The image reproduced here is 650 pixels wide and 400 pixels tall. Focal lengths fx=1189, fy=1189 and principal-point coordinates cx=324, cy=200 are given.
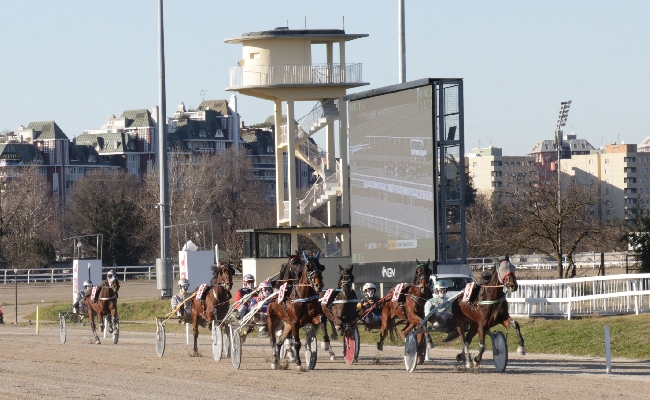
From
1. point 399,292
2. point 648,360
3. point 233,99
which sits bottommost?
point 648,360

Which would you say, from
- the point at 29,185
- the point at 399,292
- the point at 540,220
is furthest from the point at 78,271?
the point at 29,185

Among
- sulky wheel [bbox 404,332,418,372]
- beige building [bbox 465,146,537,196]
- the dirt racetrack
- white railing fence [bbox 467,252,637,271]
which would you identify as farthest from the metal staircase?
beige building [bbox 465,146,537,196]

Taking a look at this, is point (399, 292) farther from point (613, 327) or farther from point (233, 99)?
point (233, 99)

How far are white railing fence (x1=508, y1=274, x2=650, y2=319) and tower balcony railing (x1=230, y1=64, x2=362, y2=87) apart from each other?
1646cm

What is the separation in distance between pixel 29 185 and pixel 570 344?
8876cm

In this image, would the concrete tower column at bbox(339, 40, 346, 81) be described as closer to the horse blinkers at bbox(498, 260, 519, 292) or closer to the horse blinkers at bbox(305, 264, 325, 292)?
the horse blinkers at bbox(305, 264, 325, 292)

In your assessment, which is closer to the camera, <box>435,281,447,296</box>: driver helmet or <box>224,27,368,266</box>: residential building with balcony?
<box>435,281,447,296</box>: driver helmet

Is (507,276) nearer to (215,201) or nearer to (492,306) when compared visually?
(492,306)

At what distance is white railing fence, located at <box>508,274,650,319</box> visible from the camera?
1042 inches

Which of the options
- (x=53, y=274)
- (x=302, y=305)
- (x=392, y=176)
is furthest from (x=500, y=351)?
(x=53, y=274)

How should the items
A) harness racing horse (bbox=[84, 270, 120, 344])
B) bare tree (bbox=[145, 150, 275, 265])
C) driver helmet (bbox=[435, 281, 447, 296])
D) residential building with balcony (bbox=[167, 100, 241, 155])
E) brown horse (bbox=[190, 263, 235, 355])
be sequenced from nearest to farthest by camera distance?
driver helmet (bbox=[435, 281, 447, 296]), brown horse (bbox=[190, 263, 235, 355]), harness racing horse (bbox=[84, 270, 120, 344]), bare tree (bbox=[145, 150, 275, 265]), residential building with balcony (bbox=[167, 100, 241, 155])

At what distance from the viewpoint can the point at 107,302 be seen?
3056cm

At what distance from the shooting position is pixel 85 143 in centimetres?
15888

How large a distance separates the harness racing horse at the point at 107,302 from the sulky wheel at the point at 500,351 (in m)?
13.1
